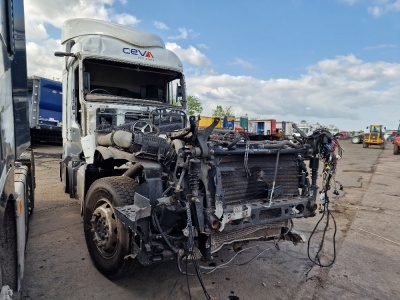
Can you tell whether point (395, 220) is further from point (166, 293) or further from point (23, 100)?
point (23, 100)

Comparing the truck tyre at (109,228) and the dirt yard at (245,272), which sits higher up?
the truck tyre at (109,228)

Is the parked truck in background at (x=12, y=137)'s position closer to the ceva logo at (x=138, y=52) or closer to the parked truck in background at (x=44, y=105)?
the ceva logo at (x=138, y=52)

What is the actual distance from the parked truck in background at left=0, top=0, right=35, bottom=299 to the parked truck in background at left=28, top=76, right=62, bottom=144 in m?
11.0

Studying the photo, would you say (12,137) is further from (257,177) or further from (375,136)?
(375,136)

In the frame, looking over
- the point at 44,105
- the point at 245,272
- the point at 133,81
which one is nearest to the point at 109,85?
the point at 133,81

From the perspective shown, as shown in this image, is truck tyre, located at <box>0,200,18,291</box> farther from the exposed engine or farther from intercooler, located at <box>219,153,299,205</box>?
intercooler, located at <box>219,153,299,205</box>

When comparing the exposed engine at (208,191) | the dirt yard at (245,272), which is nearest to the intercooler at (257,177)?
the exposed engine at (208,191)

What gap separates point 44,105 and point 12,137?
40.9ft

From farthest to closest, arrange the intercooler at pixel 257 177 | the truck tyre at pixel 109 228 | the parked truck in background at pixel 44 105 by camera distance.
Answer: the parked truck in background at pixel 44 105 < the intercooler at pixel 257 177 < the truck tyre at pixel 109 228

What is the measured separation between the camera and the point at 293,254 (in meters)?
4.19

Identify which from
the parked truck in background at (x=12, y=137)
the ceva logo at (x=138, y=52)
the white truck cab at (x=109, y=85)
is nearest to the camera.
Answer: the parked truck in background at (x=12, y=137)

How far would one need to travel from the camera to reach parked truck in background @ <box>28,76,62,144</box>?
13.6 meters

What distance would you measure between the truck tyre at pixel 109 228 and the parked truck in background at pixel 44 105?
11.9 meters

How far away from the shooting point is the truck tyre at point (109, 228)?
3029 millimetres
